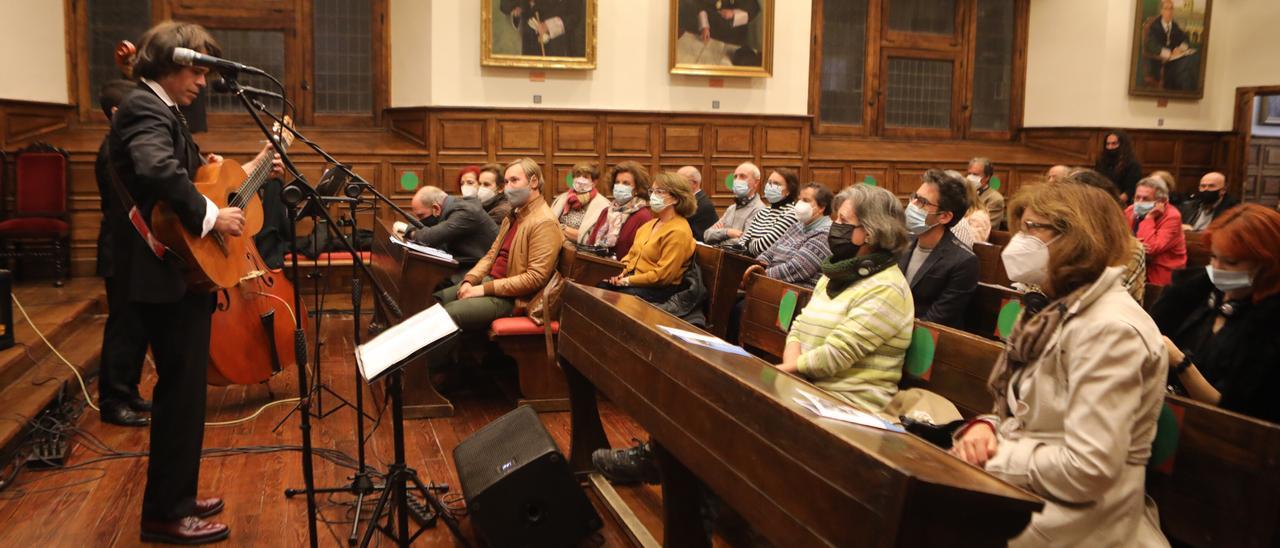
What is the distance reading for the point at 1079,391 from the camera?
87.8 inches

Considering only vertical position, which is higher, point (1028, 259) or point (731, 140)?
point (731, 140)

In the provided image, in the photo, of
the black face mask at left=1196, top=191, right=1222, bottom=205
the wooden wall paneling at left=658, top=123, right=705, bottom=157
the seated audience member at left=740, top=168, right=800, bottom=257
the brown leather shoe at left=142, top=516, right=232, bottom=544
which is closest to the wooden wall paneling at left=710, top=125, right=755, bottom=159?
the wooden wall paneling at left=658, top=123, right=705, bottom=157

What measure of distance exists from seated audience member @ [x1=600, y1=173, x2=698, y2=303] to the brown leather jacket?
0.36 meters

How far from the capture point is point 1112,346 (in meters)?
2.21

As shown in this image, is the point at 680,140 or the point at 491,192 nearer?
the point at 491,192

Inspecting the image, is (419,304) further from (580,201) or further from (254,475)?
(580,201)

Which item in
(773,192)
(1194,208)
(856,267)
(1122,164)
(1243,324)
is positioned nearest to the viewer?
(1243,324)

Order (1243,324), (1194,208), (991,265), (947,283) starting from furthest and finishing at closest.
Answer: (1194,208)
(991,265)
(947,283)
(1243,324)

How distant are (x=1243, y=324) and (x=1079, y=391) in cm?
86

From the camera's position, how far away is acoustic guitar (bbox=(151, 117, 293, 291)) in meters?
3.26

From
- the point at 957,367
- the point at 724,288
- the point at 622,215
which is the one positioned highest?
the point at 622,215

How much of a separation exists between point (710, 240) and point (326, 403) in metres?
3.18

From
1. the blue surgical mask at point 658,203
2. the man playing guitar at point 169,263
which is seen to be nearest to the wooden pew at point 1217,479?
the man playing guitar at point 169,263

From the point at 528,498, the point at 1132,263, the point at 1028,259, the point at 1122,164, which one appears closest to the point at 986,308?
the point at 1132,263
